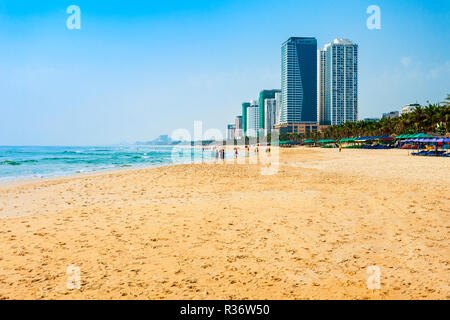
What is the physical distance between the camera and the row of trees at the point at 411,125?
5919 centimetres

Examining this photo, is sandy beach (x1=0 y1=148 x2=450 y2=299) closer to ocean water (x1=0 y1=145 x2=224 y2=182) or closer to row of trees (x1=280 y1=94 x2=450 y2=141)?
ocean water (x1=0 y1=145 x2=224 y2=182)

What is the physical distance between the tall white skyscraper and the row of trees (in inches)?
2947

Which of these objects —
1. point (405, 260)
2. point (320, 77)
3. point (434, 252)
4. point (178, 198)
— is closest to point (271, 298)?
point (405, 260)

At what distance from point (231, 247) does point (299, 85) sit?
205m

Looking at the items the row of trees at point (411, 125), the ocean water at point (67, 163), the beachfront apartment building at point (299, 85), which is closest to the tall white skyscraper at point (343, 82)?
the beachfront apartment building at point (299, 85)

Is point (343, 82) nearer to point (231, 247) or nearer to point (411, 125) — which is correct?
point (411, 125)

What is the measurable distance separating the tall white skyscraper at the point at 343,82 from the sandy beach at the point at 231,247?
18748cm

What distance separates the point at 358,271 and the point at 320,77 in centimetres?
21346

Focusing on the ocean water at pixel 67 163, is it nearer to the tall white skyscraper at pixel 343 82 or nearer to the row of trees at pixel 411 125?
the row of trees at pixel 411 125

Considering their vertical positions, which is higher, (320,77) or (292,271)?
(320,77)

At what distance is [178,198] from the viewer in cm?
1106

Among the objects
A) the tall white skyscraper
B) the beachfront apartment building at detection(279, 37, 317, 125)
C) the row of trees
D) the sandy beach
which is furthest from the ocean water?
the tall white skyscraper

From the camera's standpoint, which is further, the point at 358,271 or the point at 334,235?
the point at 334,235

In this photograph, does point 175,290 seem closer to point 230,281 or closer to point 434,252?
point 230,281
